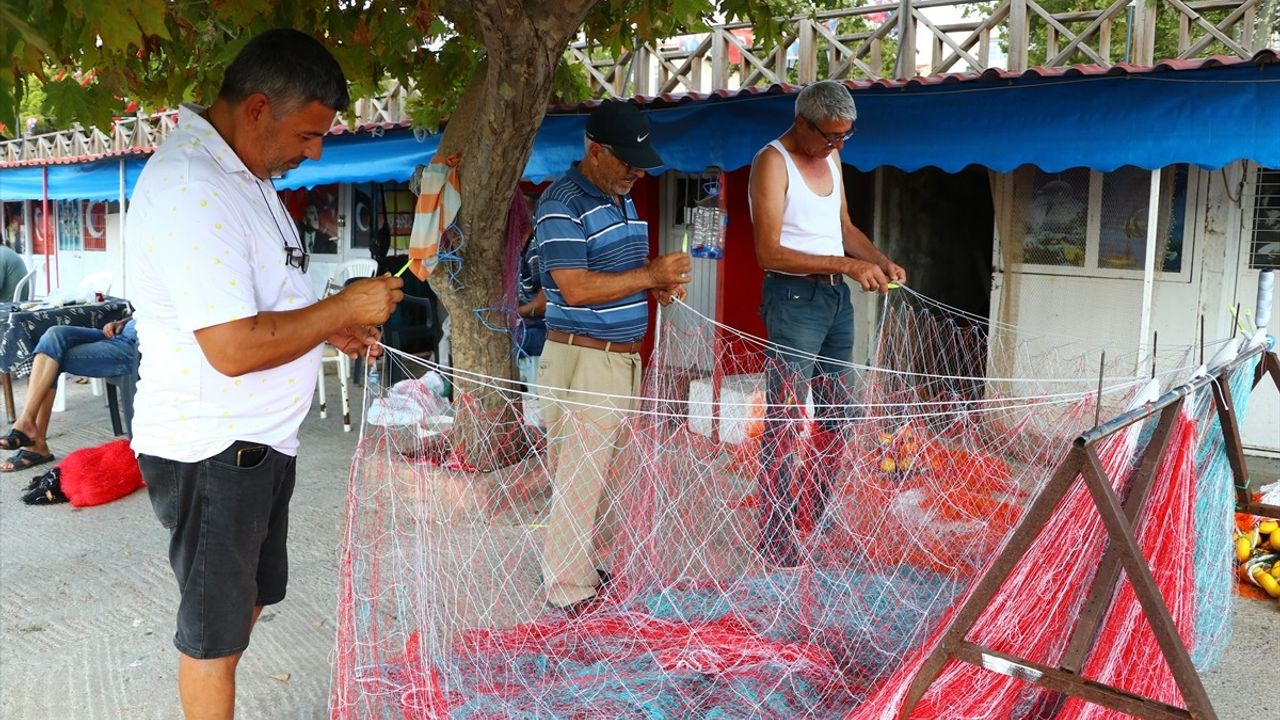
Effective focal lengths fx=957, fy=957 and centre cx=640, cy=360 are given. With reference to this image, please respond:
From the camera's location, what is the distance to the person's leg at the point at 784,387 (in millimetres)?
3221

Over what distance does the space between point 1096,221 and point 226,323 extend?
5337 mm

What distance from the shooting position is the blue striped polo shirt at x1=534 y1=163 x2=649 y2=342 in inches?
116

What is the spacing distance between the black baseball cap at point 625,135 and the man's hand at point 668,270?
0.93 ft

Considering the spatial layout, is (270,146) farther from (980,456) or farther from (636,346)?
(980,456)

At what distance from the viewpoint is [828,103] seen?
3186mm

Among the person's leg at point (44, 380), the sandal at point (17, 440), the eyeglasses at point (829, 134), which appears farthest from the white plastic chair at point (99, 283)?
the eyeglasses at point (829, 134)

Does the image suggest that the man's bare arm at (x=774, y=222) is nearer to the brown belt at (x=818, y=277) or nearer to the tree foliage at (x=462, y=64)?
the brown belt at (x=818, y=277)

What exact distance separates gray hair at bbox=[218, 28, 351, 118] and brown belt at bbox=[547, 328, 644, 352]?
51.0 inches

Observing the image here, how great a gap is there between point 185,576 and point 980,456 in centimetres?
262

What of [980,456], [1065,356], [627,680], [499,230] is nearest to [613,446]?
[627,680]

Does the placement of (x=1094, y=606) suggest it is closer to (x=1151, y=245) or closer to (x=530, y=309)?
(x=1151, y=245)

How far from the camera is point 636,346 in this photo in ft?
10.5

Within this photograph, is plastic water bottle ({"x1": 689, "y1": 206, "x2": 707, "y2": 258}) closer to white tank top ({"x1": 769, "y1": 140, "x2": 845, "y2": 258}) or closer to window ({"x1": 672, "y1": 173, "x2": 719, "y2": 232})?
window ({"x1": 672, "y1": 173, "x2": 719, "y2": 232})

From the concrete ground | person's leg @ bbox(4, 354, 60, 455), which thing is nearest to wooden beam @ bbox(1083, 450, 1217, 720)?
the concrete ground
